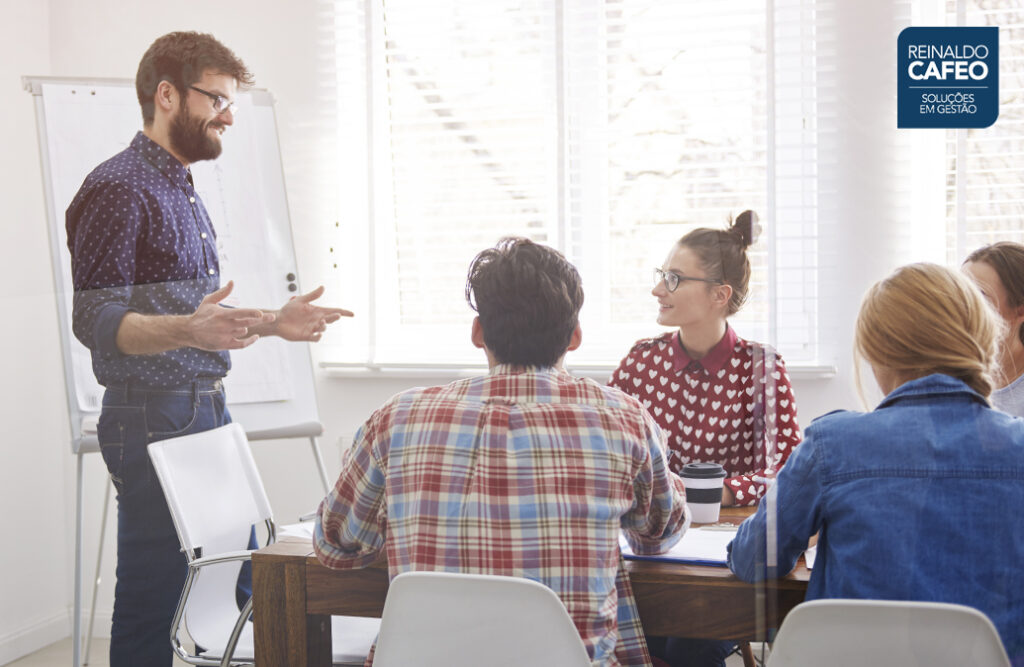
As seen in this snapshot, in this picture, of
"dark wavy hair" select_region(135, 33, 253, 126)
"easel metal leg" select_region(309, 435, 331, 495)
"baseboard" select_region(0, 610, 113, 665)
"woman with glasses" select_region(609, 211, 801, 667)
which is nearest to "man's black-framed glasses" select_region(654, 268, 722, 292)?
"woman with glasses" select_region(609, 211, 801, 667)

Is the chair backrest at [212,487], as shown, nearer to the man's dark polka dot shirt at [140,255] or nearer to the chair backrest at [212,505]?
the chair backrest at [212,505]

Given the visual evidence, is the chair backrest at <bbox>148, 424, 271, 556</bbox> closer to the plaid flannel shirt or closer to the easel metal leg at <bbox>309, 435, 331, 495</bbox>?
the easel metal leg at <bbox>309, 435, 331, 495</bbox>

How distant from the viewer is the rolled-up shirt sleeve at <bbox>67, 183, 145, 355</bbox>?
1.40m

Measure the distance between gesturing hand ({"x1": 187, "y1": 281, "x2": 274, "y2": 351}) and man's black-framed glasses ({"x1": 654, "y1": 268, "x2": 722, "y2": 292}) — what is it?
66cm

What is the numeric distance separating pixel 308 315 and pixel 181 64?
467 millimetres

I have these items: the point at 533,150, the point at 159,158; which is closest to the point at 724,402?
the point at 533,150

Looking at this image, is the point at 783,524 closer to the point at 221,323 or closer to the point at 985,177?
the point at 985,177

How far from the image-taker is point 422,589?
1048mm

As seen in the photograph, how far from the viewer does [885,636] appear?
1.00m

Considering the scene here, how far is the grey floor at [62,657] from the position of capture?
1547mm

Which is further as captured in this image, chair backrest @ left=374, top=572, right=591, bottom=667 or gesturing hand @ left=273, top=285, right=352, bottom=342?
gesturing hand @ left=273, top=285, right=352, bottom=342

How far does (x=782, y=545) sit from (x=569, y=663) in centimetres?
32

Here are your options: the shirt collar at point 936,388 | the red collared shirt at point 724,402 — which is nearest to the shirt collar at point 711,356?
the red collared shirt at point 724,402

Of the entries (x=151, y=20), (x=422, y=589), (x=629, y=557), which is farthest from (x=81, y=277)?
(x=629, y=557)
